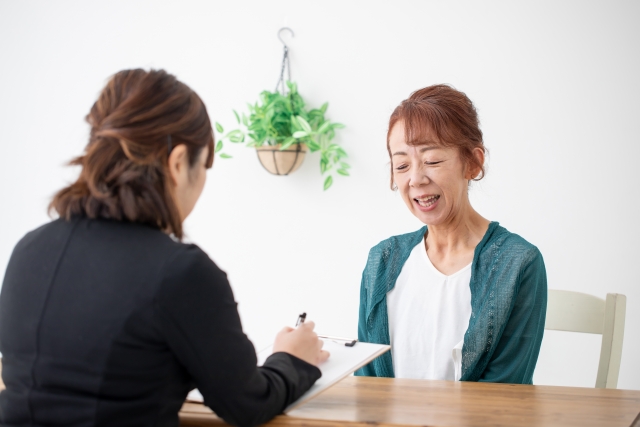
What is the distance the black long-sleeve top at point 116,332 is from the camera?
37.5 inches

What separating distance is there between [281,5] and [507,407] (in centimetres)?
252

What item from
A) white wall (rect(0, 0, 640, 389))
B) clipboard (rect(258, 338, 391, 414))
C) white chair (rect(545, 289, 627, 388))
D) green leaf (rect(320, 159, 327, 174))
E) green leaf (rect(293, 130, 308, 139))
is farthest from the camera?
green leaf (rect(320, 159, 327, 174))

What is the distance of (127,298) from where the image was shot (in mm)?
950

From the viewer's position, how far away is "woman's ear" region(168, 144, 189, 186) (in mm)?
1057

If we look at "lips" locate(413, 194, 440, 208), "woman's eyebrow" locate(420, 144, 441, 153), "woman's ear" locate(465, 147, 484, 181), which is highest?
"woman's eyebrow" locate(420, 144, 441, 153)

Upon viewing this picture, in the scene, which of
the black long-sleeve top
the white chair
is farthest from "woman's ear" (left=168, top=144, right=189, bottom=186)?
the white chair

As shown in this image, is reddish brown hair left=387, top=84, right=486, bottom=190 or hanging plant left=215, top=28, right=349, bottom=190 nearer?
reddish brown hair left=387, top=84, right=486, bottom=190

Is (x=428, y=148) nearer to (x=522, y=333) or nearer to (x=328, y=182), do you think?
(x=522, y=333)

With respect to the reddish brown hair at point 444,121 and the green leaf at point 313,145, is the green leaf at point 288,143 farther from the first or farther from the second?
the reddish brown hair at point 444,121

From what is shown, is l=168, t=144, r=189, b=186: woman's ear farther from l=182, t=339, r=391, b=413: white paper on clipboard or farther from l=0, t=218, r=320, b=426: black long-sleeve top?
l=182, t=339, r=391, b=413: white paper on clipboard

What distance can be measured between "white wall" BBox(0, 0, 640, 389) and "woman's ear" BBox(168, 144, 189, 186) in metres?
2.10

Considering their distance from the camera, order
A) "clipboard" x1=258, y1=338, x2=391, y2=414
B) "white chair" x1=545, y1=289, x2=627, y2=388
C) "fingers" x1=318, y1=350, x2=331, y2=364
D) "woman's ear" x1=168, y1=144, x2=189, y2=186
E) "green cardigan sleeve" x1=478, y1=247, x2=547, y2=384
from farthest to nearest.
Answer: "white chair" x1=545, y1=289, x2=627, y2=388 < "green cardigan sleeve" x1=478, y1=247, x2=547, y2=384 < "fingers" x1=318, y1=350, x2=331, y2=364 < "clipboard" x1=258, y1=338, x2=391, y2=414 < "woman's ear" x1=168, y1=144, x2=189, y2=186

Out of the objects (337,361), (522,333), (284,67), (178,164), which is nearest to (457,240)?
(522,333)

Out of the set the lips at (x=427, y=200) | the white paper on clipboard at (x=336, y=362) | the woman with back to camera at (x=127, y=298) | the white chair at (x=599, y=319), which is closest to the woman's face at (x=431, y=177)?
A: the lips at (x=427, y=200)
